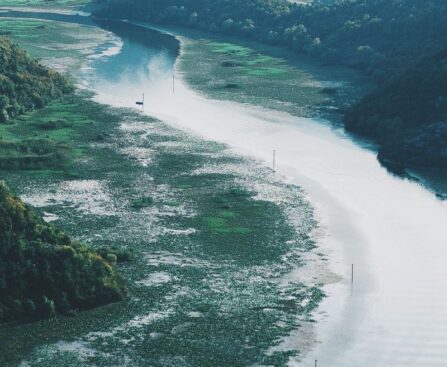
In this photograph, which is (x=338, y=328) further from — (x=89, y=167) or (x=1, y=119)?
(x=1, y=119)

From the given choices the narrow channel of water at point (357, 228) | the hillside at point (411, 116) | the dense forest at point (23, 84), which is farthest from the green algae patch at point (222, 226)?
the dense forest at point (23, 84)

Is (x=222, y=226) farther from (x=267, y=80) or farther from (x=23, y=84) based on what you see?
(x=267, y=80)

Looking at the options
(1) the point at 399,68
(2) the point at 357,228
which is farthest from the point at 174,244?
(1) the point at 399,68

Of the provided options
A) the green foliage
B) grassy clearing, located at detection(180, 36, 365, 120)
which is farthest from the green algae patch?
grassy clearing, located at detection(180, 36, 365, 120)

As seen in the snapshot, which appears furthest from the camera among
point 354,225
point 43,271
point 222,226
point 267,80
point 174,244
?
point 267,80

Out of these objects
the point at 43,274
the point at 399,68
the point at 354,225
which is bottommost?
the point at 43,274

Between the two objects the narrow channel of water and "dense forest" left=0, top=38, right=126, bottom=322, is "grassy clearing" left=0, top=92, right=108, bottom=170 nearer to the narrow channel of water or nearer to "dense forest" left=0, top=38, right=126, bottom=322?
the narrow channel of water

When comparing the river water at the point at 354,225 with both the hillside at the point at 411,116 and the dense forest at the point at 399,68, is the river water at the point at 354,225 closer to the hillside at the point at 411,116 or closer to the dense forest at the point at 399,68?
the hillside at the point at 411,116

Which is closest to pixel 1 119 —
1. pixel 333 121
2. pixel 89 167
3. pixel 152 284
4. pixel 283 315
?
pixel 89 167
